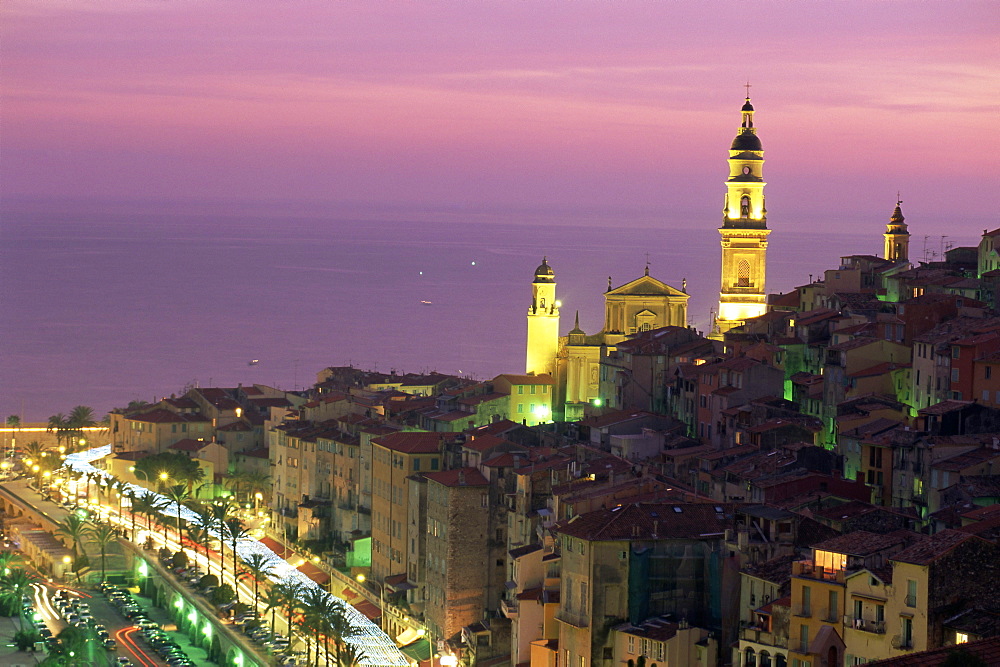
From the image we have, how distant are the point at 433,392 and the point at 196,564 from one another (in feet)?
50.2

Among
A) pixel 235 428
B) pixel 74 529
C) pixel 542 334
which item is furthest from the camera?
pixel 235 428

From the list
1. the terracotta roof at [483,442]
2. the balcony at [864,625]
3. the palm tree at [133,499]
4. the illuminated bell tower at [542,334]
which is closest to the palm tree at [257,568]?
the terracotta roof at [483,442]

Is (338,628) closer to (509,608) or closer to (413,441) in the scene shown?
(509,608)

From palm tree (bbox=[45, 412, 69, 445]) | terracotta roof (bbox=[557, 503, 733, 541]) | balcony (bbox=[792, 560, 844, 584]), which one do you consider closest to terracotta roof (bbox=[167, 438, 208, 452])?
palm tree (bbox=[45, 412, 69, 445])

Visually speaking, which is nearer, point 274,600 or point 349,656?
point 349,656

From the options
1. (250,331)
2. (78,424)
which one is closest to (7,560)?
(78,424)

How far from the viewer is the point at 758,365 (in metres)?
50.3

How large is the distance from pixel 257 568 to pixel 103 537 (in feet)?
32.7

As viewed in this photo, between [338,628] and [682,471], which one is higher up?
[682,471]

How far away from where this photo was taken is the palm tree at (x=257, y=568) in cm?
5203

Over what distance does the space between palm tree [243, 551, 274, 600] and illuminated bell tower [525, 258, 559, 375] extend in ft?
45.3

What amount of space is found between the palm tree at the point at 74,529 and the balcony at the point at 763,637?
109 feet

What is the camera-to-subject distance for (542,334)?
6675 cm

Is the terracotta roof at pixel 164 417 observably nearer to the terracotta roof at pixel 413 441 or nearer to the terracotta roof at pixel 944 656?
the terracotta roof at pixel 413 441
